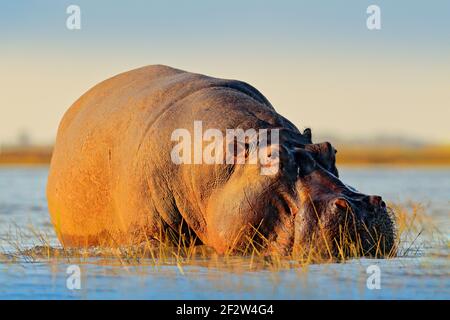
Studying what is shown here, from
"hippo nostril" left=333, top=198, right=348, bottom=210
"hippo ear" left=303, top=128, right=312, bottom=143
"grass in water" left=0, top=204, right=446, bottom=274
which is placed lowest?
"grass in water" left=0, top=204, right=446, bottom=274

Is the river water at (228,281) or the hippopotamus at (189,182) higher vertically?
the hippopotamus at (189,182)

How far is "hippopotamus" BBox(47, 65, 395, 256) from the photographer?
9438 millimetres

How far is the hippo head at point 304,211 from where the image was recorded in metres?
9.30

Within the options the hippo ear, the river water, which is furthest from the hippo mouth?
the hippo ear

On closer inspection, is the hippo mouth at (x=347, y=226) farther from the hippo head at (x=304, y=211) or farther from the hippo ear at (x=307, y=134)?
the hippo ear at (x=307, y=134)

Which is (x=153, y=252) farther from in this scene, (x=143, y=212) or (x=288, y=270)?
(x=288, y=270)

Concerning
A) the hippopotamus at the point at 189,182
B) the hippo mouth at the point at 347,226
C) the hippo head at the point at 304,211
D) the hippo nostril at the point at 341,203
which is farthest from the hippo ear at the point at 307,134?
the hippo nostril at the point at 341,203

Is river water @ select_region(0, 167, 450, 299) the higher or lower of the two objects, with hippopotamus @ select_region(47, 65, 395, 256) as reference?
lower

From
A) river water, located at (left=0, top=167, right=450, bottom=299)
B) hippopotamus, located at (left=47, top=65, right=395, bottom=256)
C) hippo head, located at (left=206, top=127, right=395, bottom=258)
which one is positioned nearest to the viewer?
river water, located at (left=0, top=167, right=450, bottom=299)

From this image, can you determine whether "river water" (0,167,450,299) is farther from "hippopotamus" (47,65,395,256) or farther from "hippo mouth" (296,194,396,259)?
"hippopotamus" (47,65,395,256)

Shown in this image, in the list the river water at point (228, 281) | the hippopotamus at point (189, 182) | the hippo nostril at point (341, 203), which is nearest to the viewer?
the river water at point (228, 281)

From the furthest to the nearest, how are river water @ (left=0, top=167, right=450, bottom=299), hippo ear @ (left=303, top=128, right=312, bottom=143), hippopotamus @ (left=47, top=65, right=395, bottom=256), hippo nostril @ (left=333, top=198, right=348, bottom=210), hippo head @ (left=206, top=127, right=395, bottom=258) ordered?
hippo ear @ (left=303, top=128, right=312, bottom=143)
hippopotamus @ (left=47, top=65, right=395, bottom=256)
hippo head @ (left=206, top=127, right=395, bottom=258)
hippo nostril @ (left=333, top=198, right=348, bottom=210)
river water @ (left=0, top=167, right=450, bottom=299)

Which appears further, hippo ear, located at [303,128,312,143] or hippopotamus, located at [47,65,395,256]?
hippo ear, located at [303,128,312,143]
